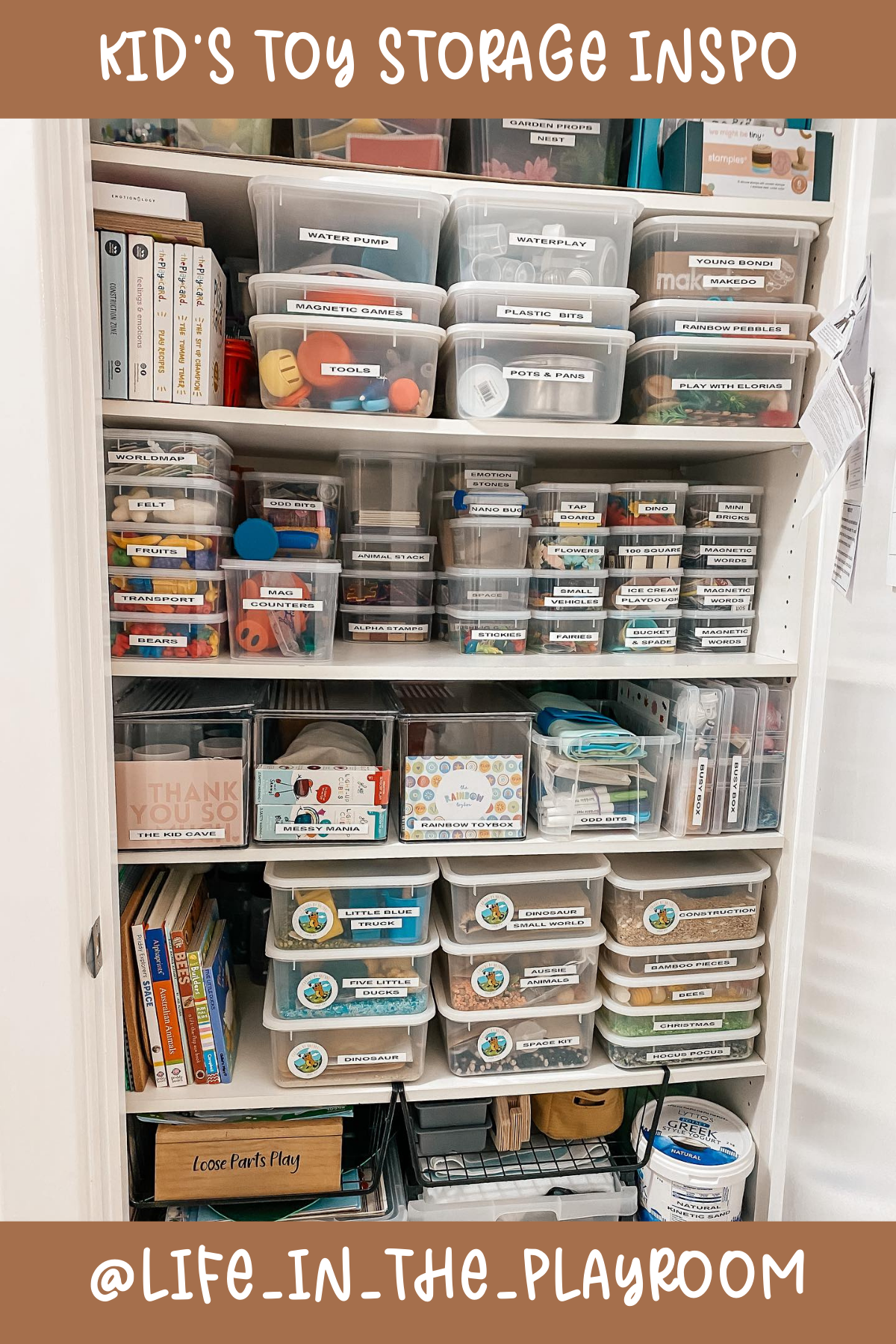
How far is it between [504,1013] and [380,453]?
84 cm

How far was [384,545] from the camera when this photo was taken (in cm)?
127

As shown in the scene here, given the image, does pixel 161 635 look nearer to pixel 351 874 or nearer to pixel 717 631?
pixel 351 874

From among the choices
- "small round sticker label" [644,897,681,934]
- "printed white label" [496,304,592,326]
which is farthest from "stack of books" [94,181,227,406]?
"small round sticker label" [644,897,681,934]

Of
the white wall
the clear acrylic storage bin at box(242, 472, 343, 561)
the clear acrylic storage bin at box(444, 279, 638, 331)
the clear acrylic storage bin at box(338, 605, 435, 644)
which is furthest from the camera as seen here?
the clear acrylic storage bin at box(338, 605, 435, 644)

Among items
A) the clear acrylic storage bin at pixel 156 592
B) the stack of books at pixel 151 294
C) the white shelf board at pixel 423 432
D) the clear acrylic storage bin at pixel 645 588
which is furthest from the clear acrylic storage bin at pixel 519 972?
the stack of books at pixel 151 294

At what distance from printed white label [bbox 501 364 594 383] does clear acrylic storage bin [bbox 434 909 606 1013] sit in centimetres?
78

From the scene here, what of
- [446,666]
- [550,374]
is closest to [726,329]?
[550,374]

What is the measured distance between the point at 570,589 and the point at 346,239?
542 millimetres

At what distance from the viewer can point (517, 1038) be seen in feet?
4.07

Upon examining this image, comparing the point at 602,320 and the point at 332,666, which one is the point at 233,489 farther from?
the point at 602,320

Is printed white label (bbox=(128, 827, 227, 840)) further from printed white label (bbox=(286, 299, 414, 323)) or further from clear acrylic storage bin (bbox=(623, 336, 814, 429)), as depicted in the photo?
clear acrylic storage bin (bbox=(623, 336, 814, 429))

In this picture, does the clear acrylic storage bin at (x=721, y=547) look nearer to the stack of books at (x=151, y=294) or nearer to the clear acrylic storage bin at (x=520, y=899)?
the clear acrylic storage bin at (x=520, y=899)

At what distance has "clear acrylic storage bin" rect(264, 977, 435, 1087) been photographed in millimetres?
1179

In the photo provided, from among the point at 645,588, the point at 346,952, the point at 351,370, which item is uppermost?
the point at 351,370
